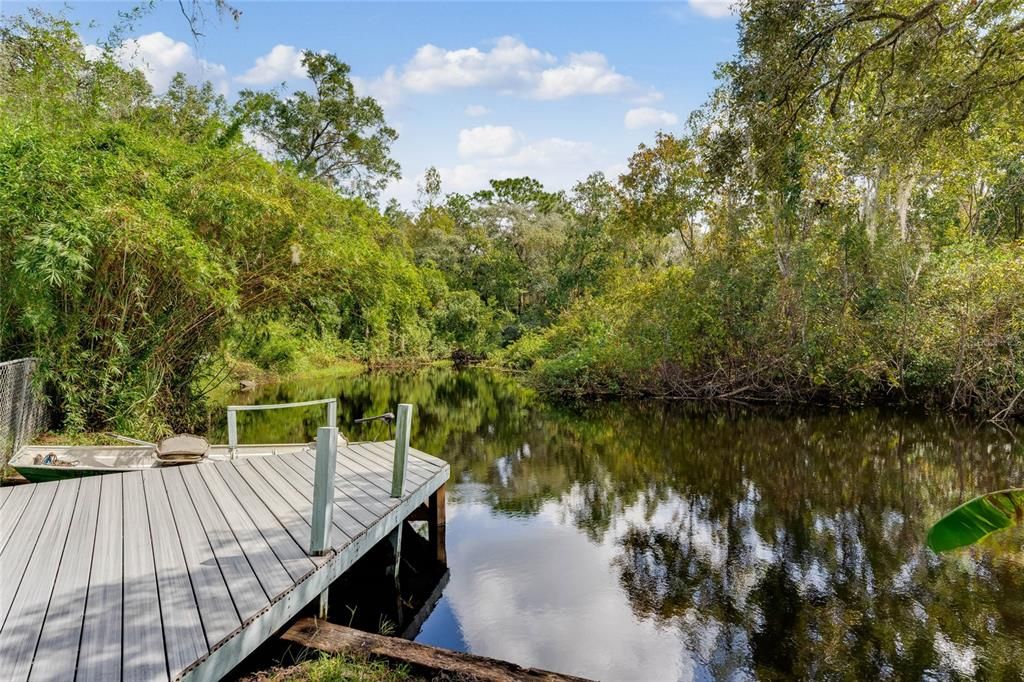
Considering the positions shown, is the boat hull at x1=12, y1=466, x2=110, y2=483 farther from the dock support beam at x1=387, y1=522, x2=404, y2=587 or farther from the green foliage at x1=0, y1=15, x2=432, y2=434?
the dock support beam at x1=387, y1=522, x2=404, y2=587

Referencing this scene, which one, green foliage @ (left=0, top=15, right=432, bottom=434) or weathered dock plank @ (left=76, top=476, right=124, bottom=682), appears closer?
weathered dock plank @ (left=76, top=476, right=124, bottom=682)

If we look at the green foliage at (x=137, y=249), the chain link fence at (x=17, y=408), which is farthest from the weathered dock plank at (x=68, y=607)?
the green foliage at (x=137, y=249)

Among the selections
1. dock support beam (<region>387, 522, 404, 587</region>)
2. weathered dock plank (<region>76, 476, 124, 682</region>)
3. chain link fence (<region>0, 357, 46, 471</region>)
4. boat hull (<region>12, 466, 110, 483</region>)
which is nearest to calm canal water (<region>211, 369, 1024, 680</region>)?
dock support beam (<region>387, 522, 404, 587</region>)

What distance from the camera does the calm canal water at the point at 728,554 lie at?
505 cm

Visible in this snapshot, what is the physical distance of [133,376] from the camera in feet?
31.3

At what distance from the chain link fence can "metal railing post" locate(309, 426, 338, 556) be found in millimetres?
4584

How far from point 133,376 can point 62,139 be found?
345 centimetres

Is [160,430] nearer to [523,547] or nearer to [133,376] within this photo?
[133,376]

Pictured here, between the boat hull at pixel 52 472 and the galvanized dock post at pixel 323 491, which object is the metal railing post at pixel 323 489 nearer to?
the galvanized dock post at pixel 323 491

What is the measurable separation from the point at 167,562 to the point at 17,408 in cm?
488

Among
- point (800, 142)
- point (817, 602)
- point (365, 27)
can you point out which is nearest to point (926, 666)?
point (817, 602)

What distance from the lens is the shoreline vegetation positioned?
784 cm

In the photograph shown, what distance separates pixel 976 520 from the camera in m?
3.31

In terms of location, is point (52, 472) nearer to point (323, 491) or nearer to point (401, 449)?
point (401, 449)
